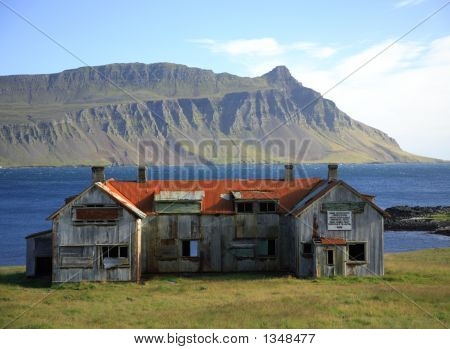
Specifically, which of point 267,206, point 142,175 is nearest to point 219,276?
A: point 267,206

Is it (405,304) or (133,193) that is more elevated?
(133,193)


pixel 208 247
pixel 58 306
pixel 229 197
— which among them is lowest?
pixel 58 306

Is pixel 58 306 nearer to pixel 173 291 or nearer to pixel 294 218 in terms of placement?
pixel 173 291

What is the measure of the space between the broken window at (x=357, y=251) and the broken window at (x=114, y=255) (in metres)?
15.1

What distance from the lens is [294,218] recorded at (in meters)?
36.9

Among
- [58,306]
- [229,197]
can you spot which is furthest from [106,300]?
[229,197]

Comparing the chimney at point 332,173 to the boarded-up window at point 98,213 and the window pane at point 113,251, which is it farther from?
the window pane at point 113,251

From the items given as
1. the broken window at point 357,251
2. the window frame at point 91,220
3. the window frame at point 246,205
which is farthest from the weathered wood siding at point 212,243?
the broken window at point 357,251

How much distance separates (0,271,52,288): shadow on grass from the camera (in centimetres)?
3484

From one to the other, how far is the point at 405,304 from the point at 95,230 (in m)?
19.6

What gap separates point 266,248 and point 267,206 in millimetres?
3008

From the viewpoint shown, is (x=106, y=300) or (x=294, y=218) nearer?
(x=106, y=300)
